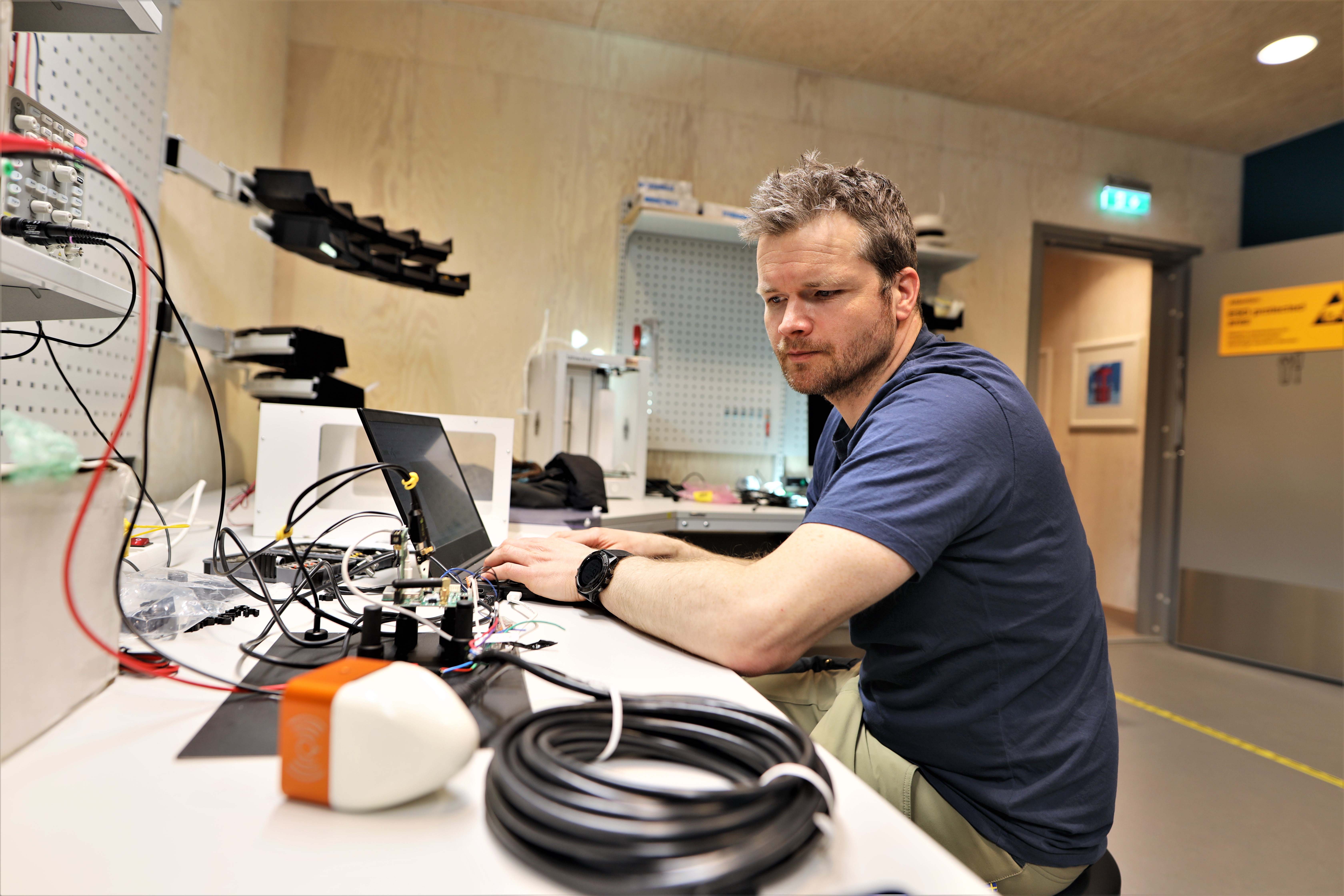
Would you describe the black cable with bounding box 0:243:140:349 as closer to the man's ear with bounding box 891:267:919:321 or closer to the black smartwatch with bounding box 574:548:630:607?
the black smartwatch with bounding box 574:548:630:607

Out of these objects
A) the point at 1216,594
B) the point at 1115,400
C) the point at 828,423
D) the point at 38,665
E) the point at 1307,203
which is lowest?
the point at 1216,594

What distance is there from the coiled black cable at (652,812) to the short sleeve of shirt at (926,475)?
30cm

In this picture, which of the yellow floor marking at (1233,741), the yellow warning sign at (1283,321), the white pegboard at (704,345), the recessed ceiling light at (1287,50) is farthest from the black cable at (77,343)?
the yellow warning sign at (1283,321)

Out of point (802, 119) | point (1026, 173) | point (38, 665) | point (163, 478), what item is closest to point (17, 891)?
point (38, 665)

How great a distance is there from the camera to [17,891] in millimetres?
389

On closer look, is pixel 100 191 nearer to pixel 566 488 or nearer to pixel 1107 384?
pixel 566 488

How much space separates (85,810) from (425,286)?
81.3 inches

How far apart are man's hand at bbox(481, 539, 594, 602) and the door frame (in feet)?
11.1

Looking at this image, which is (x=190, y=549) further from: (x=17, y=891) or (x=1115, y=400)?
(x=1115, y=400)

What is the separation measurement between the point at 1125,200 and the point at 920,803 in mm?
4015

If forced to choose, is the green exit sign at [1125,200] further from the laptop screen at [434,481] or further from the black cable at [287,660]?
the black cable at [287,660]

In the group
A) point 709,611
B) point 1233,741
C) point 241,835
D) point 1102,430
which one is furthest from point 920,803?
point 1102,430

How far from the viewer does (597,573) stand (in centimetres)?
99

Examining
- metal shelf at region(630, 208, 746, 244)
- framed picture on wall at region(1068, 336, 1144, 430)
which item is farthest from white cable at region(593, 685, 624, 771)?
framed picture on wall at region(1068, 336, 1144, 430)
